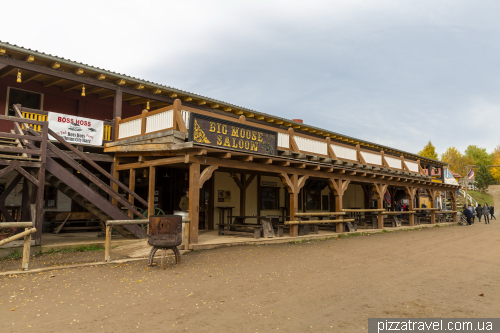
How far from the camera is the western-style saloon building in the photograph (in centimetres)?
996

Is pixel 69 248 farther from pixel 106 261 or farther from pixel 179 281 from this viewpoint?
pixel 179 281

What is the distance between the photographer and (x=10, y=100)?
12.1 meters

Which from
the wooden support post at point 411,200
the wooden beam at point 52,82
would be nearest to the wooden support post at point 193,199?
the wooden beam at point 52,82

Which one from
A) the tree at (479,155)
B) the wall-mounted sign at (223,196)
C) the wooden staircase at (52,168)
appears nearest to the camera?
the wooden staircase at (52,168)

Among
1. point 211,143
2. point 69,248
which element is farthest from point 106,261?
point 211,143

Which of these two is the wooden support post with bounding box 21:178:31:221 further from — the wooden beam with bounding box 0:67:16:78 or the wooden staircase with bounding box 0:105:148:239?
the wooden beam with bounding box 0:67:16:78

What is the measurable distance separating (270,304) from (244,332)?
1179mm

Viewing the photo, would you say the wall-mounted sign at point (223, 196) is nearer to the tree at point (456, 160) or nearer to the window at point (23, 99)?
the window at point (23, 99)

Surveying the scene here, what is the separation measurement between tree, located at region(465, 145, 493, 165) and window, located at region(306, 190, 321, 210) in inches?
2867

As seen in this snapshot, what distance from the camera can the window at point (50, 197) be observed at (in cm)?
1316

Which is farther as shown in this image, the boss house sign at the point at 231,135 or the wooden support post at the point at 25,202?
the boss house sign at the point at 231,135

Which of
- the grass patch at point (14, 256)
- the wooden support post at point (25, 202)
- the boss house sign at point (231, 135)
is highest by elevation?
the boss house sign at point (231, 135)

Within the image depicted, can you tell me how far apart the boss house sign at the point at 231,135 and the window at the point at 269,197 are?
618cm

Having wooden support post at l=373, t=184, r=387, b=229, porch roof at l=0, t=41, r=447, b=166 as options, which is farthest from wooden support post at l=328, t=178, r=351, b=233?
porch roof at l=0, t=41, r=447, b=166
